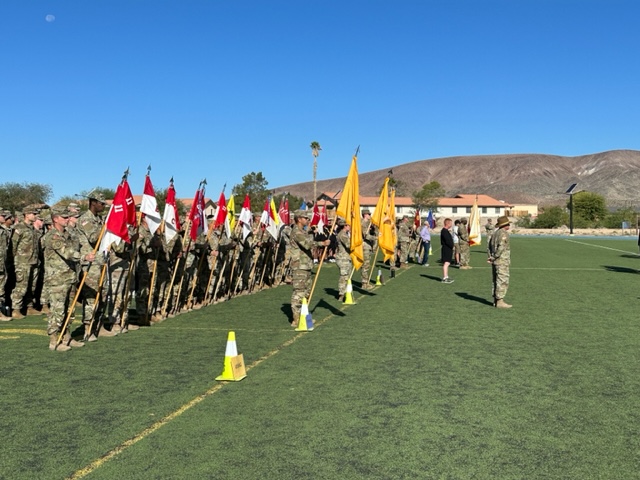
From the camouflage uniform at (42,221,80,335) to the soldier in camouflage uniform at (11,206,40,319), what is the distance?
12.2 ft

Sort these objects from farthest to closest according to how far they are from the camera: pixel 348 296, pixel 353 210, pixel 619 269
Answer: pixel 619 269 → pixel 348 296 → pixel 353 210

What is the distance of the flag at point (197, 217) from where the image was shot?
44.6 ft

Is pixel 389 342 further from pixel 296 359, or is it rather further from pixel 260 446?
pixel 260 446

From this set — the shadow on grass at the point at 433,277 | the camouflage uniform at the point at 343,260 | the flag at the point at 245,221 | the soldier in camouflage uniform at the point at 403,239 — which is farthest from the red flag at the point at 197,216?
the soldier in camouflage uniform at the point at 403,239

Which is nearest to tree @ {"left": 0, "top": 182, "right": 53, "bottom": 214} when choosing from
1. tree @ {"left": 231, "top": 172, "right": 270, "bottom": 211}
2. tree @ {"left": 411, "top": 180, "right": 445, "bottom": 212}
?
tree @ {"left": 231, "top": 172, "right": 270, "bottom": 211}

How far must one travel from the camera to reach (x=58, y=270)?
31.8ft

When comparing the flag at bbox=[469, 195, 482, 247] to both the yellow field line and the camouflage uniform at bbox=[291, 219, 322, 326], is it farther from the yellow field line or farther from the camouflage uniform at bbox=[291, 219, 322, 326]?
the yellow field line

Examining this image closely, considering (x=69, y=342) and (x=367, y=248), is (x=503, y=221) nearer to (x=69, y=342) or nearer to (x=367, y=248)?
(x=367, y=248)

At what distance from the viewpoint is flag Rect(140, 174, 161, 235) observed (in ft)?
39.4

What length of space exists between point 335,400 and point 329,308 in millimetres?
7160

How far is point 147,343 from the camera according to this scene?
10.2 meters

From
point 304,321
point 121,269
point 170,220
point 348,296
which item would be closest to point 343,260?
point 348,296

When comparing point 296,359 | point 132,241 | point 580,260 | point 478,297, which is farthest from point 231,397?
point 580,260

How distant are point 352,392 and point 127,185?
19.2ft
